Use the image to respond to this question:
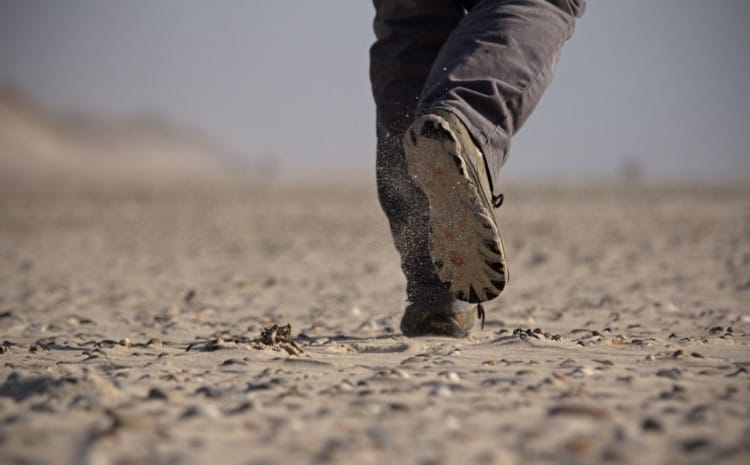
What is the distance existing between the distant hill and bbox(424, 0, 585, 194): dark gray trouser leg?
66197 millimetres

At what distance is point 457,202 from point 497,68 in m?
0.41

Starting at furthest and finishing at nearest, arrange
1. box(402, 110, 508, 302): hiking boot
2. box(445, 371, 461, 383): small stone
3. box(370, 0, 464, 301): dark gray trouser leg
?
box(370, 0, 464, 301): dark gray trouser leg → box(402, 110, 508, 302): hiking boot → box(445, 371, 461, 383): small stone

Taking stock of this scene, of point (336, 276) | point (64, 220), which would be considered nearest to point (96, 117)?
point (64, 220)

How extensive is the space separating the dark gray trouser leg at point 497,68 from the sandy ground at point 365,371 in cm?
67

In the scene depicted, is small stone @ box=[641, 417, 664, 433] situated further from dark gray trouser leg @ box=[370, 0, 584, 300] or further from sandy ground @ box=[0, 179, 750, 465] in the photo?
dark gray trouser leg @ box=[370, 0, 584, 300]

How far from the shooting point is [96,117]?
128 m

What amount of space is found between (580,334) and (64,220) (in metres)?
11.7

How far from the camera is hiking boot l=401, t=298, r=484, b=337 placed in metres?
3.03

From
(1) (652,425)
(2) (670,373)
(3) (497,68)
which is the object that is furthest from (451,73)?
(1) (652,425)

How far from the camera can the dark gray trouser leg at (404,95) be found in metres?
2.95

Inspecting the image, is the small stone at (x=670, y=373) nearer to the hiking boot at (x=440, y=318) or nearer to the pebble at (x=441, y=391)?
the pebble at (x=441, y=391)

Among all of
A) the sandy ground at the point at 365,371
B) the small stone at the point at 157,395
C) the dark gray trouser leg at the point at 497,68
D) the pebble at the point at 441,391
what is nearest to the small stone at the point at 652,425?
the sandy ground at the point at 365,371

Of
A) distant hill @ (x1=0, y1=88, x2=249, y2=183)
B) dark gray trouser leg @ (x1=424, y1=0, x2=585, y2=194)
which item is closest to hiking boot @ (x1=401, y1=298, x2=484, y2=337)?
dark gray trouser leg @ (x1=424, y1=0, x2=585, y2=194)

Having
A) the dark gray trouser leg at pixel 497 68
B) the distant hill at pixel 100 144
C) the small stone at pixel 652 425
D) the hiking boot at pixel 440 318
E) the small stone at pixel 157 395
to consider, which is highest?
the distant hill at pixel 100 144
